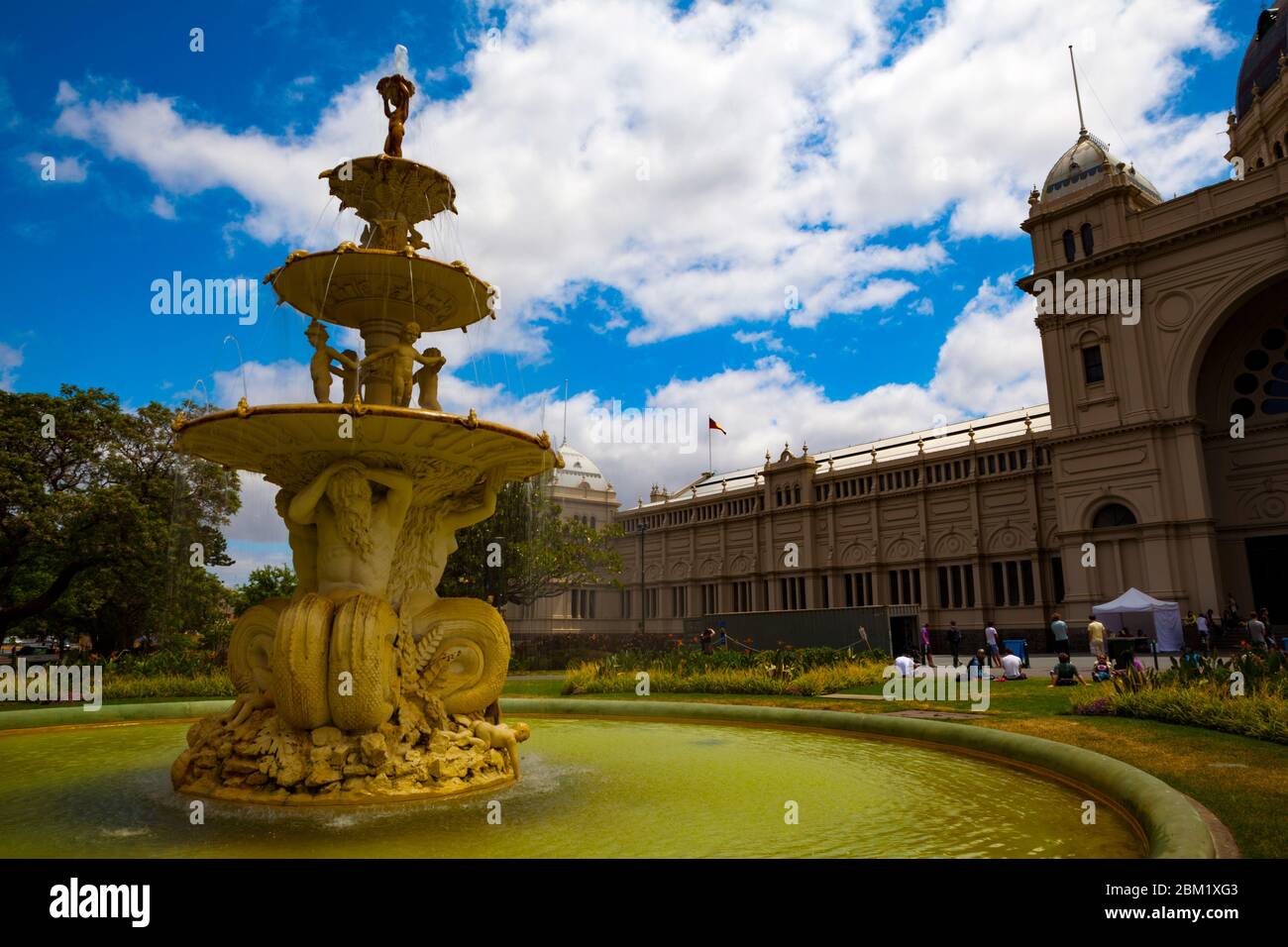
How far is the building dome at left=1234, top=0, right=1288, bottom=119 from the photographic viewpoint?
120ft

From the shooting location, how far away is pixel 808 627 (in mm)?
28281

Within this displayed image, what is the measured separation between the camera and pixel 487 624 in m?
8.21

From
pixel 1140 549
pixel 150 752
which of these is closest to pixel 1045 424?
pixel 1140 549

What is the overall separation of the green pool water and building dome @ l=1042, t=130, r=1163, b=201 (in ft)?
117

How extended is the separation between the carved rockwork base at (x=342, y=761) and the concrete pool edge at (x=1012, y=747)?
5047 mm

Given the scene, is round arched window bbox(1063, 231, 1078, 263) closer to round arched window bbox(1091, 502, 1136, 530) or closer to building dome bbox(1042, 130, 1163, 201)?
building dome bbox(1042, 130, 1163, 201)

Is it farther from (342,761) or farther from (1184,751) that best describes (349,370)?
(1184,751)

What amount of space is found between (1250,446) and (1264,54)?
20970mm

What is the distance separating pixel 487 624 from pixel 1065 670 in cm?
1376

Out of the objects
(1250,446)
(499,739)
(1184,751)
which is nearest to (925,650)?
(1250,446)

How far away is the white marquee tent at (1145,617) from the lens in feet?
80.8

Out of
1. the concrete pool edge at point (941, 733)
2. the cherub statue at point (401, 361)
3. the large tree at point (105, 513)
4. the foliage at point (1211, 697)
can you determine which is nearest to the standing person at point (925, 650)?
the foliage at point (1211, 697)

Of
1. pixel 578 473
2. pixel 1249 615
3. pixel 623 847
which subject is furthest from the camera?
pixel 578 473
